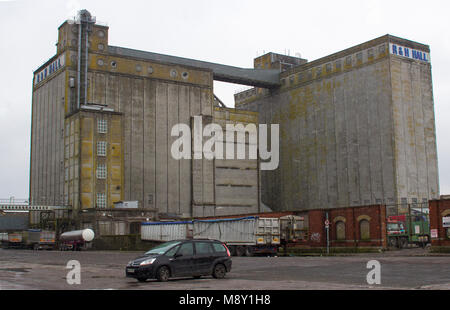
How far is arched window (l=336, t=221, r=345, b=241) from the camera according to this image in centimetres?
4431

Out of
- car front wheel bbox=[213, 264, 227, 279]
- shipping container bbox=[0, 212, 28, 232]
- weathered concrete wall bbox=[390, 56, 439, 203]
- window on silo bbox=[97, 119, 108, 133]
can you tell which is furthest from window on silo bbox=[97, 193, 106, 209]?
car front wheel bbox=[213, 264, 227, 279]

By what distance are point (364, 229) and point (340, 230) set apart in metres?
2.66

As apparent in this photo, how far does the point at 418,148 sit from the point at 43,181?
5848 cm

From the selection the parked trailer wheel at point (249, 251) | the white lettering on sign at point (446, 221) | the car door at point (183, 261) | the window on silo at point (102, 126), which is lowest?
the parked trailer wheel at point (249, 251)

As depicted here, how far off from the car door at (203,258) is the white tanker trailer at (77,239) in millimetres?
46595

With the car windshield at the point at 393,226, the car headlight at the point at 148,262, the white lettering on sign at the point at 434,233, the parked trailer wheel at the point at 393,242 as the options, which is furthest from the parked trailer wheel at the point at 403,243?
the car headlight at the point at 148,262

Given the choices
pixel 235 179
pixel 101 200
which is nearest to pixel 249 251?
pixel 101 200

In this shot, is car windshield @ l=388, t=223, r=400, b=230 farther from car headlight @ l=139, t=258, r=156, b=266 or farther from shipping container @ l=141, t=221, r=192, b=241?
car headlight @ l=139, t=258, r=156, b=266

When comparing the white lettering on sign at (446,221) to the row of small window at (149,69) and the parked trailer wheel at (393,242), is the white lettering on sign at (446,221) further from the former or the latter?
the row of small window at (149,69)

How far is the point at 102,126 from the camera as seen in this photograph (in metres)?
76.6

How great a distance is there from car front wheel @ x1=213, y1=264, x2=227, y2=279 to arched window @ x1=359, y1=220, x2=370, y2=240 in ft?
77.9

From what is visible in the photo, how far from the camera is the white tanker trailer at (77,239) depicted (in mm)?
64375
